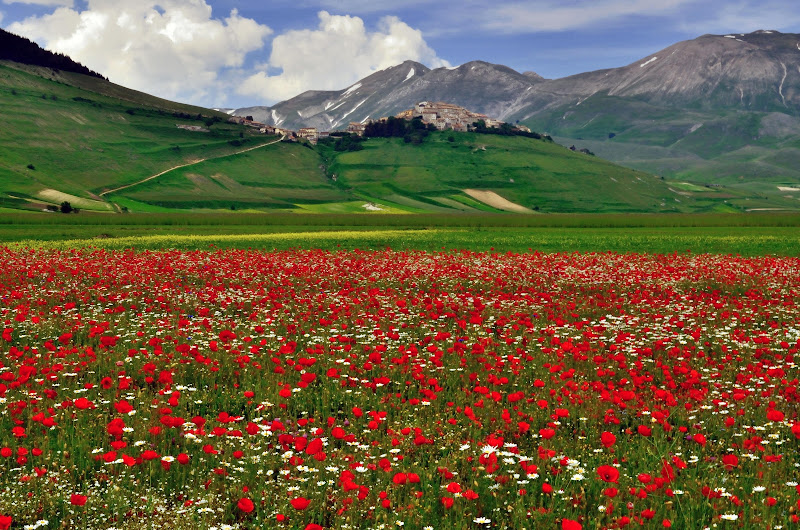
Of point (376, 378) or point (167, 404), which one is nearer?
point (167, 404)

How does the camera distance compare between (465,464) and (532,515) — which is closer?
(532,515)

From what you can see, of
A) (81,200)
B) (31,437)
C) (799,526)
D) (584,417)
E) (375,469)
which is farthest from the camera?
(81,200)

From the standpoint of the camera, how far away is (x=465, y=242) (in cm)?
4975

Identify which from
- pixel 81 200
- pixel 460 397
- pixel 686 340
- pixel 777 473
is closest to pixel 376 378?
pixel 460 397

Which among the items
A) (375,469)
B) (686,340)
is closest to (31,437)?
(375,469)

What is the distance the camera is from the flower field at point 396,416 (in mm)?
5852

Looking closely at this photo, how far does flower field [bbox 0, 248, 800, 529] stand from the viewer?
5.85 metres

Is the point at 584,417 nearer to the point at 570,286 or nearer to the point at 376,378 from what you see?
the point at 376,378

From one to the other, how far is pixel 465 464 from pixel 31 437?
5.27m

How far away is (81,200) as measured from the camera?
591ft

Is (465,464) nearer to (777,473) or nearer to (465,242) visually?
(777,473)

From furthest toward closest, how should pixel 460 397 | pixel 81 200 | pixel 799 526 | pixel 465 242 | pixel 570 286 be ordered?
pixel 81 200 → pixel 465 242 → pixel 570 286 → pixel 460 397 → pixel 799 526

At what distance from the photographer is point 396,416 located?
849 centimetres

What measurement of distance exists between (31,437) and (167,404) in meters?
1.73
